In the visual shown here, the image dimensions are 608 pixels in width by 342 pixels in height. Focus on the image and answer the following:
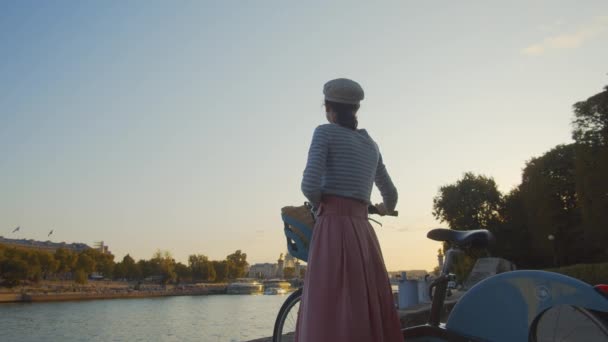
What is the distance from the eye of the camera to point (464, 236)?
2.83m

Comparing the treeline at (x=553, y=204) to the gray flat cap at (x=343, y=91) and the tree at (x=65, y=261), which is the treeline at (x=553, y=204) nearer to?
the gray flat cap at (x=343, y=91)

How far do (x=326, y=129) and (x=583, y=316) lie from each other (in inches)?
58.8

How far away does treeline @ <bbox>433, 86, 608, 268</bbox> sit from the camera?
26438 mm

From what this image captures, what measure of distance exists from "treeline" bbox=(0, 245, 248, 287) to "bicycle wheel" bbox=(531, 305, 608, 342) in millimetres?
93000

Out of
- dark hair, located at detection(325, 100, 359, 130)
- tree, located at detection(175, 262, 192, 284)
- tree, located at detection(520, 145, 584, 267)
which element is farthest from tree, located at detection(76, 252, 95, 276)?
dark hair, located at detection(325, 100, 359, 130)

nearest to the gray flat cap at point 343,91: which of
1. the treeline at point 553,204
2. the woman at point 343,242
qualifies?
the woman at point 343,242

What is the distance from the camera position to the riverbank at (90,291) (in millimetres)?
80438

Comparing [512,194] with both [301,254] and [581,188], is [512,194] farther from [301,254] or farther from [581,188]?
[301,254]

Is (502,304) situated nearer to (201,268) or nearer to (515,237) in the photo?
(515,237)

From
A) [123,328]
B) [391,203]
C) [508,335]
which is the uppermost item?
[391,203]

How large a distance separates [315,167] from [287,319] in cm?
147

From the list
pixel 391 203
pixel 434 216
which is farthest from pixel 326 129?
pixel 434 216

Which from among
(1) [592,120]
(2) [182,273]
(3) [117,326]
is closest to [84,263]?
(2) [182,273]

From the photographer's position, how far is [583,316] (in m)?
2.30
